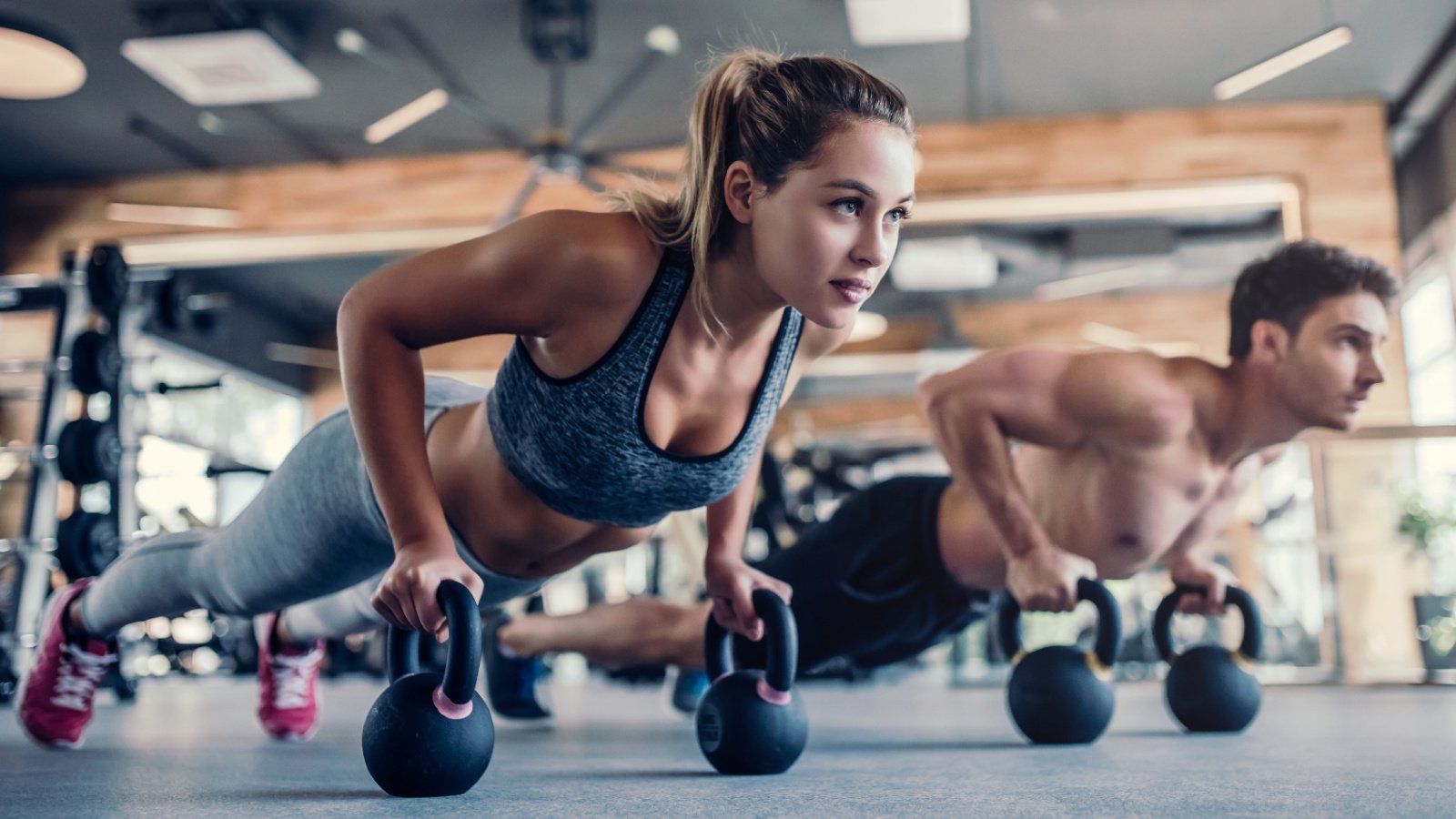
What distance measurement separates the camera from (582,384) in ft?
4.18

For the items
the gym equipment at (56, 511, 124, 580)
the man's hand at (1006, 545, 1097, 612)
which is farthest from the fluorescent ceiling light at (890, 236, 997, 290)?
the man's hand at (1006, 545, 1097, 612)

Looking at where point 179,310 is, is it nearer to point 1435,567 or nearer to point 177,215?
point 177,215

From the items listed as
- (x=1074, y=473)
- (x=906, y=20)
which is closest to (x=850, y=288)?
(x=1074, y=473)

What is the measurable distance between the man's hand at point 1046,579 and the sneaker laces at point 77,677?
4.63ft

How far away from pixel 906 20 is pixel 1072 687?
338 centimetres

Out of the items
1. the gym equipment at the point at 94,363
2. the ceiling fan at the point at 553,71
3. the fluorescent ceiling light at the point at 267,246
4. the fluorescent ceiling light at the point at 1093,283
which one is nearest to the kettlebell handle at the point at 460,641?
the gym equipment at the point at 94,363

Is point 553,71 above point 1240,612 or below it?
above

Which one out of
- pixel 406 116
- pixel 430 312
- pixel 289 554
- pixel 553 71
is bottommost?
pixel 289 554

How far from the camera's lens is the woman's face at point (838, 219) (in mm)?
1183

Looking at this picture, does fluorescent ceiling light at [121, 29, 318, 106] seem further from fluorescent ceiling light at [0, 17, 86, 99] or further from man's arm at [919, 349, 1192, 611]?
man's arm at [919, 349, 1192, 611]

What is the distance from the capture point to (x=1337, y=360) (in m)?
1.87

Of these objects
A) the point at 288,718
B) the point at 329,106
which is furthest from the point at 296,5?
the point at 288,718

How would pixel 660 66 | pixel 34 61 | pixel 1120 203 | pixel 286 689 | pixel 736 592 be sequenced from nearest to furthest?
pixel 736 592
pixel 286 689
pixel 34 61
pixel 660 66
pixel 1120 203

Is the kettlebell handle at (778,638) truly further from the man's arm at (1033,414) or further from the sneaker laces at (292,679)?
the sneaker laces at (292,679)
